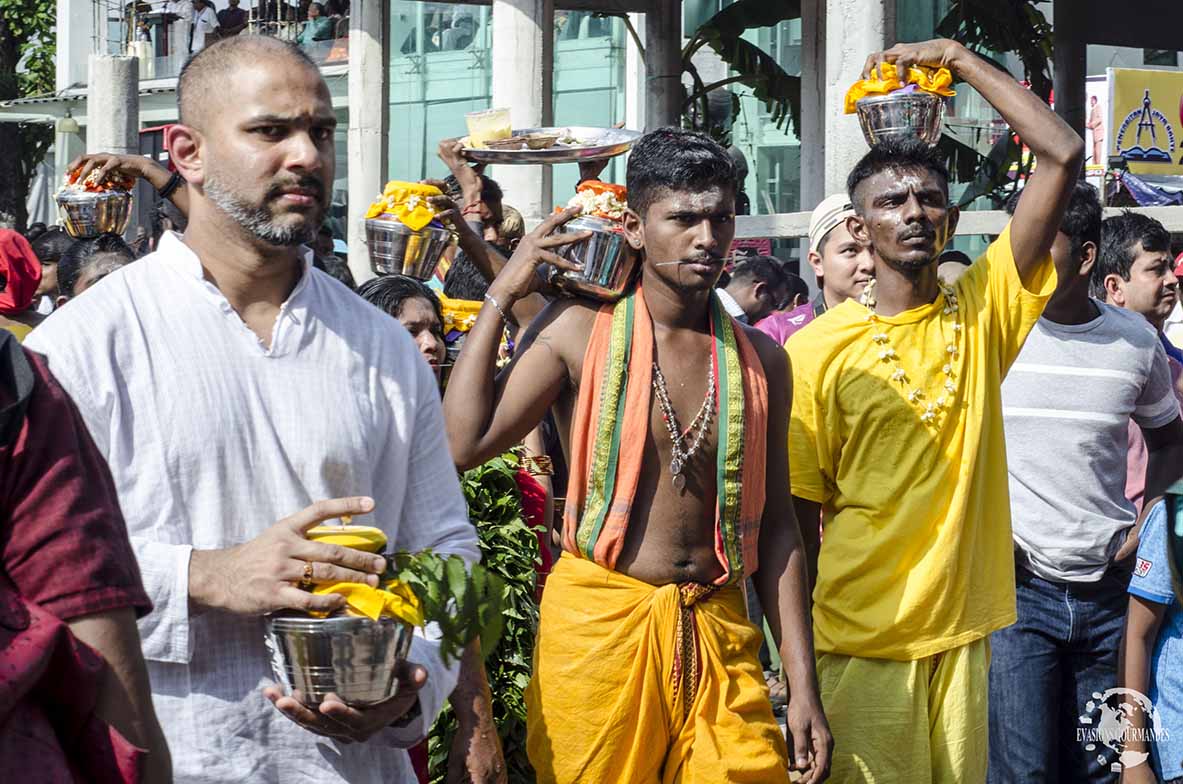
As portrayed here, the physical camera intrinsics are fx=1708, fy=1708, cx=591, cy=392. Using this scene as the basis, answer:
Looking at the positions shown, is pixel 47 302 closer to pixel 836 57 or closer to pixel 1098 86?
pixel 836 57

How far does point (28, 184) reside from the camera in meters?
37.4

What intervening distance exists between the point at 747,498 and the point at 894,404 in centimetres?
75

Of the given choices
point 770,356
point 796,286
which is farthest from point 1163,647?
point 796,286

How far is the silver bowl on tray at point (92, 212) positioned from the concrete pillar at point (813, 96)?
903 cm

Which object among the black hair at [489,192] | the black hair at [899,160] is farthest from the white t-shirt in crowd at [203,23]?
the black hair at [899,160]

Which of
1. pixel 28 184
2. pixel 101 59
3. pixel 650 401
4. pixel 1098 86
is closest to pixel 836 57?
pixel 650 401

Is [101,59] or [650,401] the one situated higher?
[101,59]

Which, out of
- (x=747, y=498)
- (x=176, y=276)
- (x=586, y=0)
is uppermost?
(x=586, y=0)

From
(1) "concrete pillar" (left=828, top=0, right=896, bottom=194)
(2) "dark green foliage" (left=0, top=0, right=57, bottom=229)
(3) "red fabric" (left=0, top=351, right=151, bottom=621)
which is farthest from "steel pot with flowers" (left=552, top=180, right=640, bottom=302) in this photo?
(2) "dark green foliage" (left=0, top=0, right=57, bottom=229)

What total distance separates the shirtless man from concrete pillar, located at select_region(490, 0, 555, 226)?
26.5 feet

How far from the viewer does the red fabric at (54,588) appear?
2.10 metres

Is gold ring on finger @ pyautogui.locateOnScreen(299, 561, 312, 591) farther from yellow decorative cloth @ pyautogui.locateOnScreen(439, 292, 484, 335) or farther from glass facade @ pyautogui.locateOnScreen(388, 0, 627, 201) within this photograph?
glass facade @ pyautogui.locateOnScreen(388, 0, 627, 201)

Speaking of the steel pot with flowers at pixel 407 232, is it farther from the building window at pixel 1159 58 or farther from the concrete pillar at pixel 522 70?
the building window at pixel 1159 58

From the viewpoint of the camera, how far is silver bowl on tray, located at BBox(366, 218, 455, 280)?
239 inches
